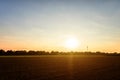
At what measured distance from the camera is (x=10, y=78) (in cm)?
2183

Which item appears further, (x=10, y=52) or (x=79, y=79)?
(x=10, y=52)

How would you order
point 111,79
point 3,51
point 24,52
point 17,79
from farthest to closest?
point 24,52, point 3,51, point 111,79, point 17,79

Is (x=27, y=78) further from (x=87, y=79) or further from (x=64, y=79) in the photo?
(x=87, y=79)

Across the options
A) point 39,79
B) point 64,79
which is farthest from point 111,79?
point 39,79

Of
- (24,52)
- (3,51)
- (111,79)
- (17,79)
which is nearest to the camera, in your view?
(17,79)

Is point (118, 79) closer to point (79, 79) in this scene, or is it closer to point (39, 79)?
point (79, 79)

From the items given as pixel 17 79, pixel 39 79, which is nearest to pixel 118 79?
pixel 39 79

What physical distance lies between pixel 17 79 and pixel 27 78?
124cm

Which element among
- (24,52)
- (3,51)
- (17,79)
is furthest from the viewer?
(24,52)

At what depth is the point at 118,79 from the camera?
2319 centimetres

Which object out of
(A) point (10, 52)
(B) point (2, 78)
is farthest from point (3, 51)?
(B) point (2, 78)

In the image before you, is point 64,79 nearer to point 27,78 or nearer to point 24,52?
point 27,78

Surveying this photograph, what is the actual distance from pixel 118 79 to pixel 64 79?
17.9 ft

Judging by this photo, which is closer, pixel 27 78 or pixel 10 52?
pixel 27 78
